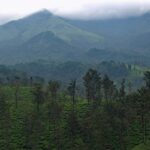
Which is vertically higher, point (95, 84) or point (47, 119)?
point (95, 84)

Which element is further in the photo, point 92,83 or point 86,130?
point 92,83

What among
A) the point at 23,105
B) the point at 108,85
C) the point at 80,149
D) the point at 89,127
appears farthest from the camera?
the point at 23,105

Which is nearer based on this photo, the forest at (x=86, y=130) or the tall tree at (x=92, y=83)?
the forest at (x=86, y=130)

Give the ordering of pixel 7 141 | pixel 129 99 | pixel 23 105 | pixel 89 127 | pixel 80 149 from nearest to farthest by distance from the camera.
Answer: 1. pixel 80 149
2. pixel 89 127
3. pixel 7 141
4. pixel 129 99
5. pixel 23 105

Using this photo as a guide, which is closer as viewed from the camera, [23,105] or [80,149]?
[80,149]

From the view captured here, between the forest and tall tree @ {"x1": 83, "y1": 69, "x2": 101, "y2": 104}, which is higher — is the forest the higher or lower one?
the lower one

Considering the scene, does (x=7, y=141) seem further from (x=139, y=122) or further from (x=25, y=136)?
(x=139, y=122)

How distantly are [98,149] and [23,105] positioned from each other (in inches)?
3048

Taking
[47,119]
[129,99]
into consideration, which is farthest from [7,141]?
[129,99]

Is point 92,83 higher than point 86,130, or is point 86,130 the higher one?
point 92,83

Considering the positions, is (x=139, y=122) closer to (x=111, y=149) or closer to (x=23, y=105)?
(x=111, y=149)

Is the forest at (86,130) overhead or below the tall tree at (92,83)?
below

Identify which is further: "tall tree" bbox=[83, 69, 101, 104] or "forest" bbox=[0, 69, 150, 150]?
"tall tree" bbox=[83, 69, 101, 104]

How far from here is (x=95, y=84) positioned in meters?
180
